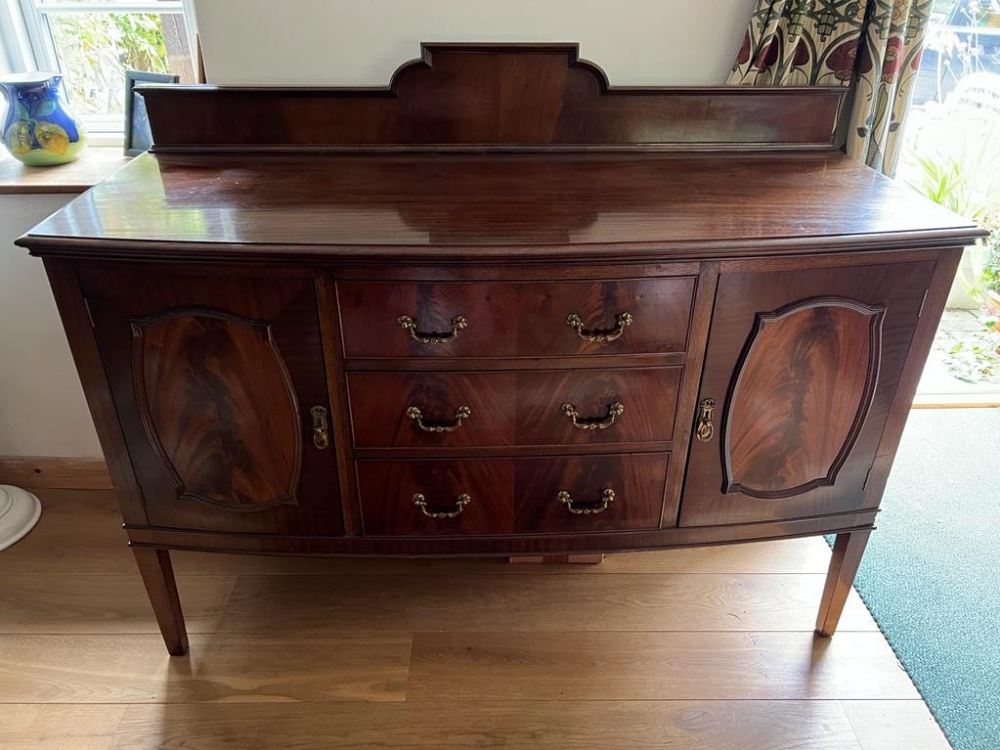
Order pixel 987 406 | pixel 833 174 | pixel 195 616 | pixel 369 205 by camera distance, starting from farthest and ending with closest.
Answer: pixel 987 406
pixel 195 616
pixel 833 174
pixel 369 205

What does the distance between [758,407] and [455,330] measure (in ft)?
1.71

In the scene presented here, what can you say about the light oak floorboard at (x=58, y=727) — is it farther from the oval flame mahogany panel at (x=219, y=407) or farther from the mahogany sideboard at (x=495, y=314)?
the oval flame mahogany panel at (x=219, y=407)

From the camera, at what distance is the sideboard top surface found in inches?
41.4

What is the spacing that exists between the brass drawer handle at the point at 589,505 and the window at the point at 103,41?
1.29 m

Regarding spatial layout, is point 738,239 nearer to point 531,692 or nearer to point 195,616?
point 531,692

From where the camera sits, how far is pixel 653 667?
150 centimetres

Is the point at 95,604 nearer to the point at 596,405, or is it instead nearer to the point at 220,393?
the point at 220,393

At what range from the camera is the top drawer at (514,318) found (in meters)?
1.09

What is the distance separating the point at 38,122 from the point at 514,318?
1210 mm

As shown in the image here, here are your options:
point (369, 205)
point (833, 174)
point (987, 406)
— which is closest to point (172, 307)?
point (369, 205)

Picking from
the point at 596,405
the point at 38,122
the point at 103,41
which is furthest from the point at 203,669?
the point at 103,41

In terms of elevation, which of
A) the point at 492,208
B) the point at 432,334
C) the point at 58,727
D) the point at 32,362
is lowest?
the point at 58,727

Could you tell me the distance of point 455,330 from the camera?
44.1 inches

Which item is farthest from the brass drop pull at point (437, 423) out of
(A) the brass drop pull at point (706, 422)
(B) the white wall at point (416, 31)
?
(B) the white wall at point (416, 31)
